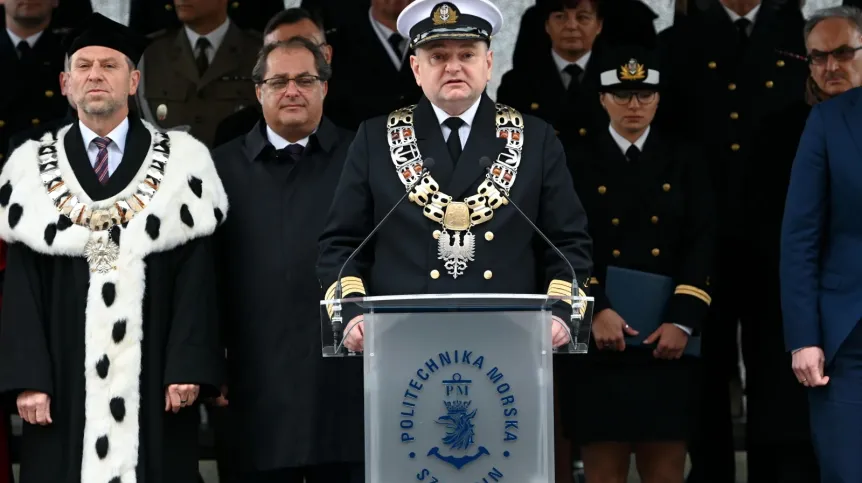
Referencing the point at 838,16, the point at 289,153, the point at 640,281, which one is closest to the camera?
the point at 289,153

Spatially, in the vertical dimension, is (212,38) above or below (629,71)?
above

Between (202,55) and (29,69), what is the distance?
2.22 feet

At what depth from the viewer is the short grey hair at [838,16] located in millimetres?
5469

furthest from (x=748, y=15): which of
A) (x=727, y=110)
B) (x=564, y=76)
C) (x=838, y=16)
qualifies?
(x=564, y=76)

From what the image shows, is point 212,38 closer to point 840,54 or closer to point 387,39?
point 387,39

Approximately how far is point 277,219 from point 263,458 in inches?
30.8

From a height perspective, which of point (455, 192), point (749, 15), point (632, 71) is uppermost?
point (749, 15)

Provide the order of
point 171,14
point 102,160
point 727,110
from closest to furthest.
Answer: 1. point 102,160
2. point 727,110
3. point 171,14

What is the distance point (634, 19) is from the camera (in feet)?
20.2

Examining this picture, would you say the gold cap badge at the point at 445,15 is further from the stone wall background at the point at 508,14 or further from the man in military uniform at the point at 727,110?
the stone wall background at the point at 508,14

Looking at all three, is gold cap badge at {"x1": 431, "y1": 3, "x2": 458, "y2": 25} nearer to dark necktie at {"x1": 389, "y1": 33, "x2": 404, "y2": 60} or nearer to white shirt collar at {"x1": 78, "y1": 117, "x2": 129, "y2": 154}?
white shirt collar at {"x1": 78, "y1": 117, "x2": 129, "y2": 154}

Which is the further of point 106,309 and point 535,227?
point 106,309

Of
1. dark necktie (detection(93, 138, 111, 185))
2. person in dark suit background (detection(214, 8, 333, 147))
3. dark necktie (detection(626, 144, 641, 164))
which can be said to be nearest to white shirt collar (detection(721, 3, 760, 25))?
dark necktie (detection(626, 144, 641, 164))

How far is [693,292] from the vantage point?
5.38m
